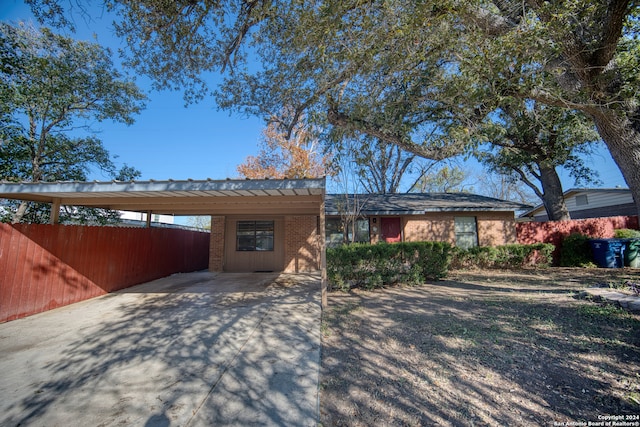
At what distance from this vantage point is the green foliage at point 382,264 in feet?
24.2

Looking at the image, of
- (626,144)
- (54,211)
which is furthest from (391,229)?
(54,211)

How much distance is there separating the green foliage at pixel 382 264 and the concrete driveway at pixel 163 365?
1.60 m

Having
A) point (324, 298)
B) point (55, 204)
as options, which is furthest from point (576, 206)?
point (55, 204)

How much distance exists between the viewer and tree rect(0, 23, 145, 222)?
8328 mm

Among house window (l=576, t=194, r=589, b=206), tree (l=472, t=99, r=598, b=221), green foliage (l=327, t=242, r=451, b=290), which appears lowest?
green foliage (l=327, t=242, r=451, b=290)

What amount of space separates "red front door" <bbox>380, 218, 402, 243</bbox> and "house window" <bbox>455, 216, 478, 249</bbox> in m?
2.62

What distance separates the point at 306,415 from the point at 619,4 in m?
6.73

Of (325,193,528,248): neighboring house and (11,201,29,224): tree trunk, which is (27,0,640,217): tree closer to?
(325,193,528,248): neighboring house

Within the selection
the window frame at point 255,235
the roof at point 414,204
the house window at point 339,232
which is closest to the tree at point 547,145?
the roof at point 414,204

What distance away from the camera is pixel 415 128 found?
315 inches

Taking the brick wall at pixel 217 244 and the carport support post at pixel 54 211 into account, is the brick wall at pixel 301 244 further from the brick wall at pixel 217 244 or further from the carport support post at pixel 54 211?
the carport support post at pixel 54 211

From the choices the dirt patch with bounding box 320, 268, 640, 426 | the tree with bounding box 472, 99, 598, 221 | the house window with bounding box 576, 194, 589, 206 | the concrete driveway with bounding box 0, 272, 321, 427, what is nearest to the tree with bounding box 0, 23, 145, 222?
the concrete driveway with bounding box 0, 272, 321, 427

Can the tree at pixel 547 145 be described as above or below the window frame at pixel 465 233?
above

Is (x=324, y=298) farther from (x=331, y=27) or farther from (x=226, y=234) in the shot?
(x=226, y=234)
